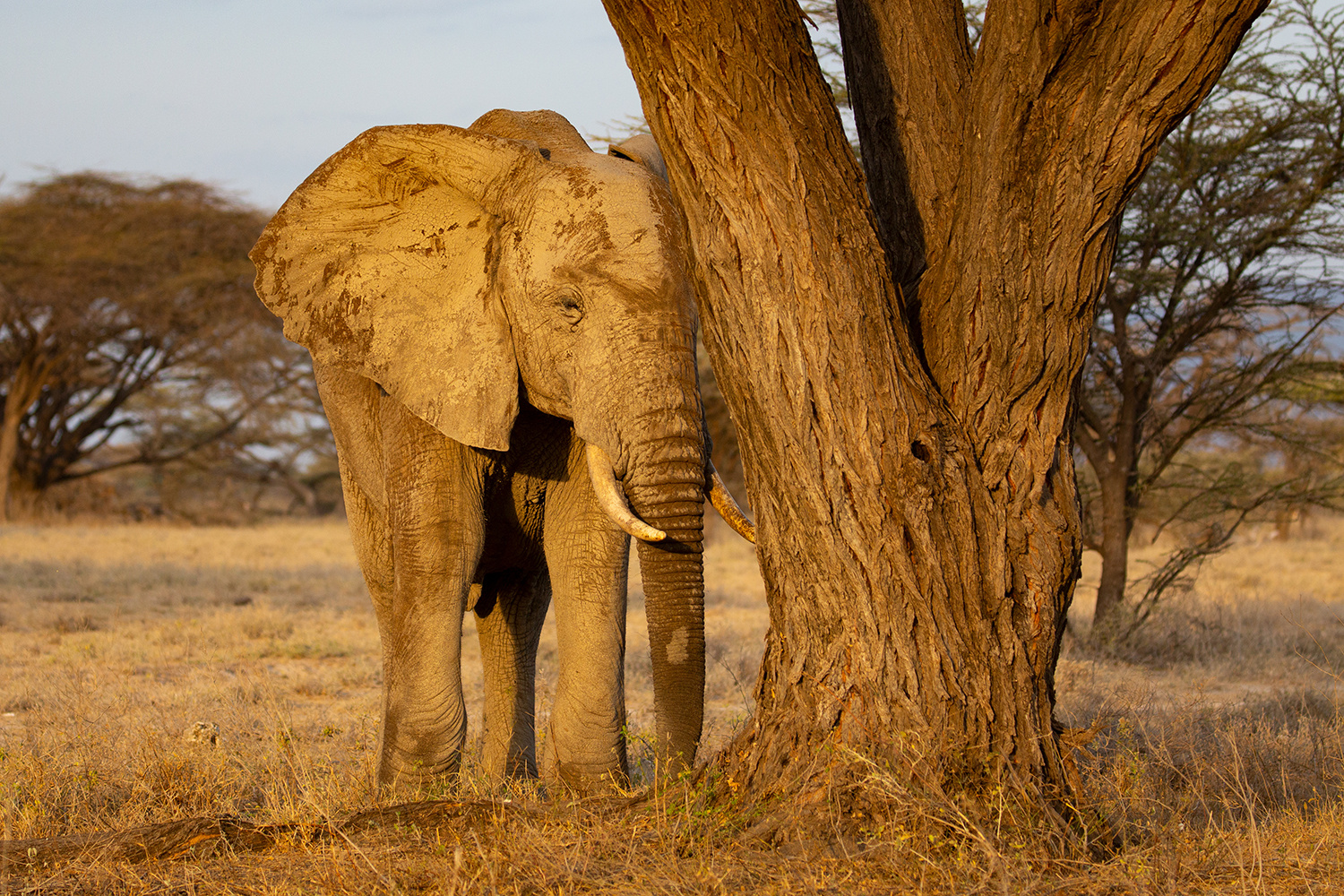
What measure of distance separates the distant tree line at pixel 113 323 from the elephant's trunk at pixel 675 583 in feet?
68.8

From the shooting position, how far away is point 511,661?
16.7 feet

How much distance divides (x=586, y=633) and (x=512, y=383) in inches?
36.3

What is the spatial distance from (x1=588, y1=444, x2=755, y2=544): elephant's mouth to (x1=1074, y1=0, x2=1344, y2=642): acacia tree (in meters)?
4.97

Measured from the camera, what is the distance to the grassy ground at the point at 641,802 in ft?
9.78

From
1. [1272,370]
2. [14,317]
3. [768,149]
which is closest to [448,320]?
[768,149]

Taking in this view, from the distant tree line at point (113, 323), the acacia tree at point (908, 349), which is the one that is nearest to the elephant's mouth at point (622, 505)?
the acacia tree at point (908, 349)

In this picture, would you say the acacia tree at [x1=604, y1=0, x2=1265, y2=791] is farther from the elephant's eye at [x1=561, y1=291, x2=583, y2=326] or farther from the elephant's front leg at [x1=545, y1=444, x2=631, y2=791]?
the elephant's front leg at [x1=545, y1=444, x2=631, y2=791]

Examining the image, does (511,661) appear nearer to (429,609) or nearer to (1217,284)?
(429,609)

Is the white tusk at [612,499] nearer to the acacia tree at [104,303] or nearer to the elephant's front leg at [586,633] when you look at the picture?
the elephant's front leg at [586,633]

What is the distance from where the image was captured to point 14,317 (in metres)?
22.8

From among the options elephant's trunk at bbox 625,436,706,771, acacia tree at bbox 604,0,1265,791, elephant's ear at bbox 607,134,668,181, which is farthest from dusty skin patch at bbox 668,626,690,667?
elephant's ear at bbox 607,134,668,181

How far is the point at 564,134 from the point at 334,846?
108 inches

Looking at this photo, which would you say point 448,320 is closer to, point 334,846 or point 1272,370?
point 334,846

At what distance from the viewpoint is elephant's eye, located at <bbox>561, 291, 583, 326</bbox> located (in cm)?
396
